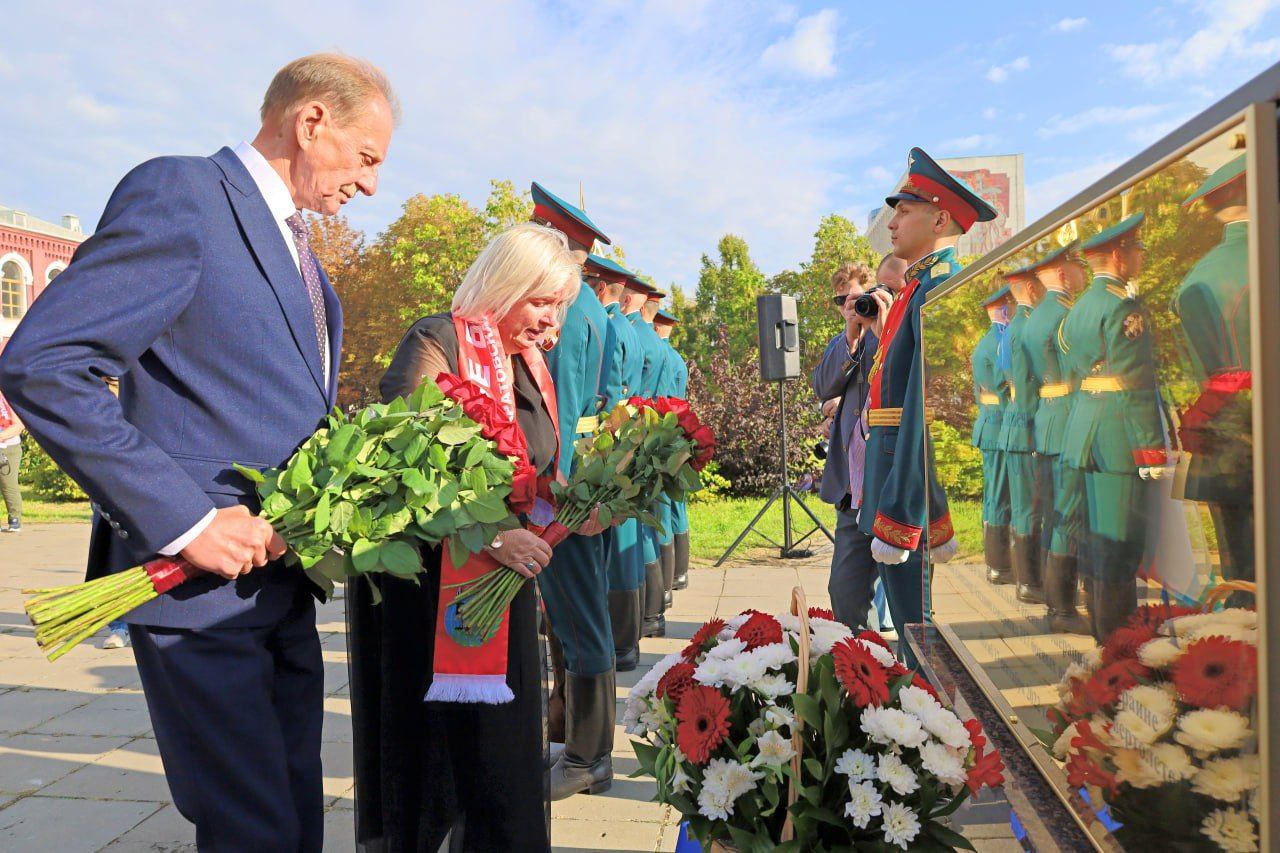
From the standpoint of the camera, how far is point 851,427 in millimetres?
5059

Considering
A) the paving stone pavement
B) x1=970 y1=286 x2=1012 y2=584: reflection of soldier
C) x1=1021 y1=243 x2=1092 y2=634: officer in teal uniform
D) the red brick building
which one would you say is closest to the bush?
the paving stone pavement

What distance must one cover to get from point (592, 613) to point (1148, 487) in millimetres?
2605

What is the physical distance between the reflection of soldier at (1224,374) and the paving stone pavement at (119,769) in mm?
785

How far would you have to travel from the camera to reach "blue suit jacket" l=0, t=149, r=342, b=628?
1.59 meters

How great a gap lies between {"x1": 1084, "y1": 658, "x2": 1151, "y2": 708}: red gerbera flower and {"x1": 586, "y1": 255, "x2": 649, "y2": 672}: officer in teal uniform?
275 cm

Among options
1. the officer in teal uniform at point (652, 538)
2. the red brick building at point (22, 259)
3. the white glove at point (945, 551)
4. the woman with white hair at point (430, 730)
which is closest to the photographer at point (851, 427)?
the officer in teal uniform at point (652, 538)

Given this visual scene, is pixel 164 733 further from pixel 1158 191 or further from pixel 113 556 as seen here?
pixel 1158 191

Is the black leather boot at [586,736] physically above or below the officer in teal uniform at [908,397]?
below

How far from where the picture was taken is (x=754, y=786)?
4.99 feet

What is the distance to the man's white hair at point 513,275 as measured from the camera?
2678 mm

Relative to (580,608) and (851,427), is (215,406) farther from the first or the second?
(851,427)

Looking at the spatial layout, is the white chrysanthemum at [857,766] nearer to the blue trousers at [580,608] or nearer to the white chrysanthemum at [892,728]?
the white chrysanthemum at [892,728]

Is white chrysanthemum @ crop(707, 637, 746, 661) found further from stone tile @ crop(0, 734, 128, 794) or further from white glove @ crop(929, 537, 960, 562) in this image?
stone tile @ crop(0, 734, 128, 794)

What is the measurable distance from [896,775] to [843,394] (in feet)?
12.6
